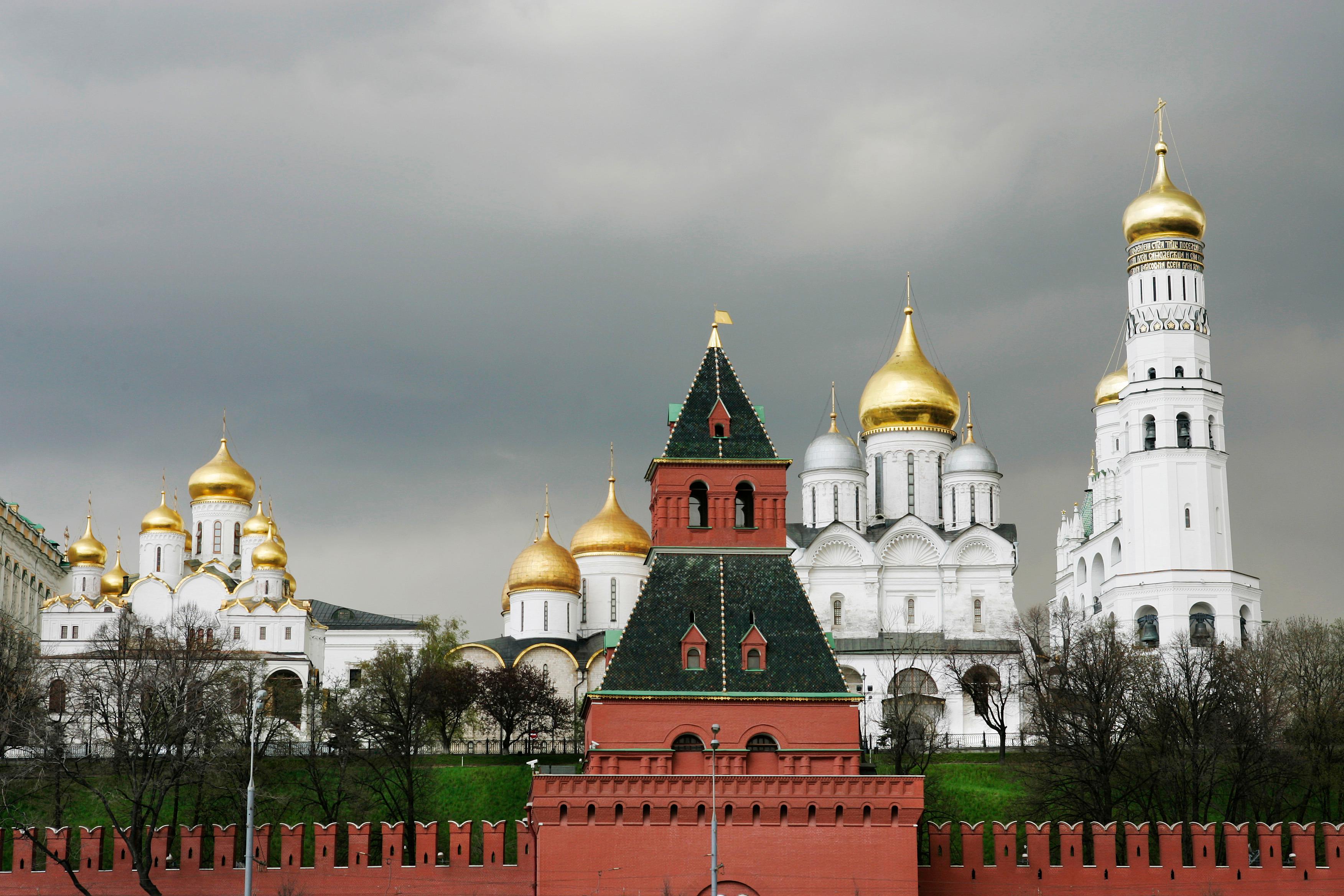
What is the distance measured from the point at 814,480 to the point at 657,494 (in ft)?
117

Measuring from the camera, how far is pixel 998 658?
214 ft

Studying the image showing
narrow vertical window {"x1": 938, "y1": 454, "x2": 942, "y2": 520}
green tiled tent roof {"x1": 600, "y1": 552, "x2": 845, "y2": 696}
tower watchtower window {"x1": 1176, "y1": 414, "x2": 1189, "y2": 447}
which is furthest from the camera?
narrow vertical window {"x1": 938, "y1": 454, "x2": 942, "y2": 520}

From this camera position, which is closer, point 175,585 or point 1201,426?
point 1201,426

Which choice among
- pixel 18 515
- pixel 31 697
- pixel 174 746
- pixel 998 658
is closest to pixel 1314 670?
pixel 998 658

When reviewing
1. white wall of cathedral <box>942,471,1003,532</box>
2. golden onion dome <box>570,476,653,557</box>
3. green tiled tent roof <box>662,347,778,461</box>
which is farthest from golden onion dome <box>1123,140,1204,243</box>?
green tiled tent roof <box>662,347,778,461</box>

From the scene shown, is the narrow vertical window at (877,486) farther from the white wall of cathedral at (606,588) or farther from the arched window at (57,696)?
the arched window at (57,696)

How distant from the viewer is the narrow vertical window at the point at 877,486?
7412 cm

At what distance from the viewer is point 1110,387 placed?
77562 mm

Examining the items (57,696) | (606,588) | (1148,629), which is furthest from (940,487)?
(57,696)

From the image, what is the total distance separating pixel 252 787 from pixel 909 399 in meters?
47.1

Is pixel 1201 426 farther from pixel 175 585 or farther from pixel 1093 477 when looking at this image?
pixel 175 585

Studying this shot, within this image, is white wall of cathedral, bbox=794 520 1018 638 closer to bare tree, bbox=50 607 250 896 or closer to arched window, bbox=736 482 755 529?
bare tree, bbox=50 607 250 896

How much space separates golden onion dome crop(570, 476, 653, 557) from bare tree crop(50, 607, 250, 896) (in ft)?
68.7

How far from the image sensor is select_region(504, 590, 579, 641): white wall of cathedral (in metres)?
70.3
